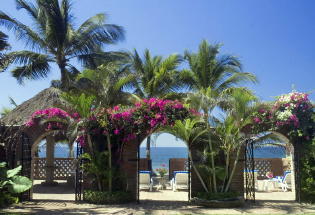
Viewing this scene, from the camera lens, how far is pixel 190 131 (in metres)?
9.60

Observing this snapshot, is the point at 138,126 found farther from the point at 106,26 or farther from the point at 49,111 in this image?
the point at 106,26

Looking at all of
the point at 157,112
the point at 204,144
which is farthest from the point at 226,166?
the point at 157,112

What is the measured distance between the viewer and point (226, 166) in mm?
9875

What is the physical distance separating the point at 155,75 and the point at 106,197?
8370 millimetres

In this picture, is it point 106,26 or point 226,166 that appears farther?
point 106,26

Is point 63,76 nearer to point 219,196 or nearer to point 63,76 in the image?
point 63,76

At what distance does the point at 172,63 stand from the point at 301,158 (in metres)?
8.11

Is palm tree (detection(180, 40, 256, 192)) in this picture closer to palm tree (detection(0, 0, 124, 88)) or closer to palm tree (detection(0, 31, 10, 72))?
A: palm tree (detection(0, 0, 124, 88))

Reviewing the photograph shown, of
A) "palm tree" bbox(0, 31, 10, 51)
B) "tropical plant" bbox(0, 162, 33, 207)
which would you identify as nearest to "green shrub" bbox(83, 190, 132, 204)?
"tropical plant" bbox(0, 162, 33, 207)

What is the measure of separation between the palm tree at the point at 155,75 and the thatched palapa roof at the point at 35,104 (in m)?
4.40

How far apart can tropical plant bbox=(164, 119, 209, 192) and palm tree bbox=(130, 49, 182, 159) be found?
20.4 ft

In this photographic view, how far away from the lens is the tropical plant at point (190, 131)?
9469 mm

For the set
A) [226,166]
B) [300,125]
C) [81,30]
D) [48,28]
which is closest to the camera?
[226,166]

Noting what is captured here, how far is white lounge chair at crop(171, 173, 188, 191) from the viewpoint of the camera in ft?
43.5
